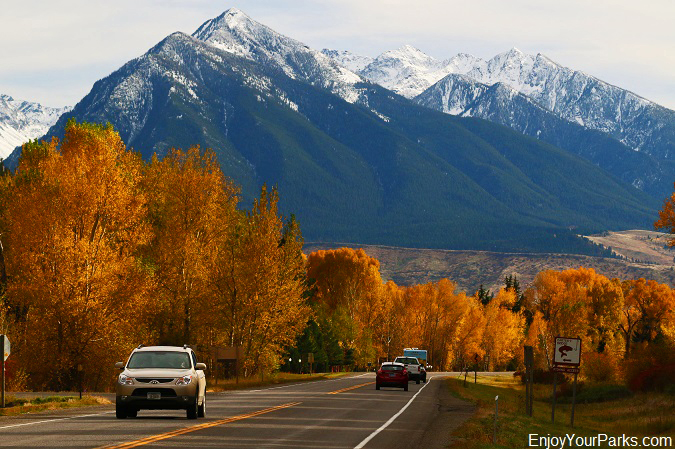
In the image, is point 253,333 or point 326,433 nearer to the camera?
point 326,433

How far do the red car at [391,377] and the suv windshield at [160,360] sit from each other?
103 feet

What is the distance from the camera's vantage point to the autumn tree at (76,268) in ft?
183

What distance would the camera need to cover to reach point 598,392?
9050 centimetres

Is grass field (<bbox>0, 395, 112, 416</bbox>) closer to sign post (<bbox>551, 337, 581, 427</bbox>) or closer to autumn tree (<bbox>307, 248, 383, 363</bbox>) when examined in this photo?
sign post (<bbox>551, 337, 581, 427</bbox>)

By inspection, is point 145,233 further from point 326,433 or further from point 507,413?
point 326,433

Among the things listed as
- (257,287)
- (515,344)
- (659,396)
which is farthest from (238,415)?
(515,344)

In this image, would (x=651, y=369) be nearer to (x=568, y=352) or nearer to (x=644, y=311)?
(x=568, y=352)

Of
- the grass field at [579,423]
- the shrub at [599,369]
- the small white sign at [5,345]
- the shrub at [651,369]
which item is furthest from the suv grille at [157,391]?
the shrub at [599,369]

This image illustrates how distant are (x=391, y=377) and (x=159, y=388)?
33.8 m

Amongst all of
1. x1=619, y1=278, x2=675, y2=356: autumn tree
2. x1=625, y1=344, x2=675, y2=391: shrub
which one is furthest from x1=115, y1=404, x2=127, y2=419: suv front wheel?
x1=619, y1=278, x2=675, y2=356: autumn tree

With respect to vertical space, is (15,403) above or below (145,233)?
below

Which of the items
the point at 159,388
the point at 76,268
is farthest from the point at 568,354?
the point at 76,268

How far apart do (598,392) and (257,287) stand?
33879 mm

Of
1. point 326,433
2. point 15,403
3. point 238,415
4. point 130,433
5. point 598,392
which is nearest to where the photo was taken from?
point 130,433
